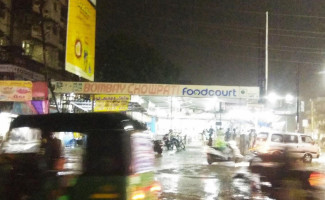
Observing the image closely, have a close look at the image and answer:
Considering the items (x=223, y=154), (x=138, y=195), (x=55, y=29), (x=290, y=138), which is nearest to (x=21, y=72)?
(x=223, y=154)

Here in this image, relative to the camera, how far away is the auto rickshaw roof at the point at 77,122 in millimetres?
5543

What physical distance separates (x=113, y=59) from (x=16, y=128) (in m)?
41.7

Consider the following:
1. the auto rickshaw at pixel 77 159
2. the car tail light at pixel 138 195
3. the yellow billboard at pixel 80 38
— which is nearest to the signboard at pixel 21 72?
the yellow billboard at pixel 80 38

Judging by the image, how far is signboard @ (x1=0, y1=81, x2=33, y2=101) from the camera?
77.5 ft

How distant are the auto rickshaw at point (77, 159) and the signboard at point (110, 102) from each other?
20.7 m

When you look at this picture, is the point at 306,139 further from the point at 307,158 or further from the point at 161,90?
the point at 161,90

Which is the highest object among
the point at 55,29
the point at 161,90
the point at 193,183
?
the point at 55,29

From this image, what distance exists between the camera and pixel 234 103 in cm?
3012

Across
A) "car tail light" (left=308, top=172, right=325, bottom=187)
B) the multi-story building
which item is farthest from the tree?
"car tail light" (left=308, top=172, right=325, bottom=187)

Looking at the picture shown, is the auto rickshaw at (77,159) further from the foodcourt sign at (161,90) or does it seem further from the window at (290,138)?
the window at (290,138)

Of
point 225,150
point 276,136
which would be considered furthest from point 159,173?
point 276,136

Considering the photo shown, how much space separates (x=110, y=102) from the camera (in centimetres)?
2862

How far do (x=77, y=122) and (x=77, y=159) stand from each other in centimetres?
55

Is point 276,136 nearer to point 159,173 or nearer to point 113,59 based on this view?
point 159,173
